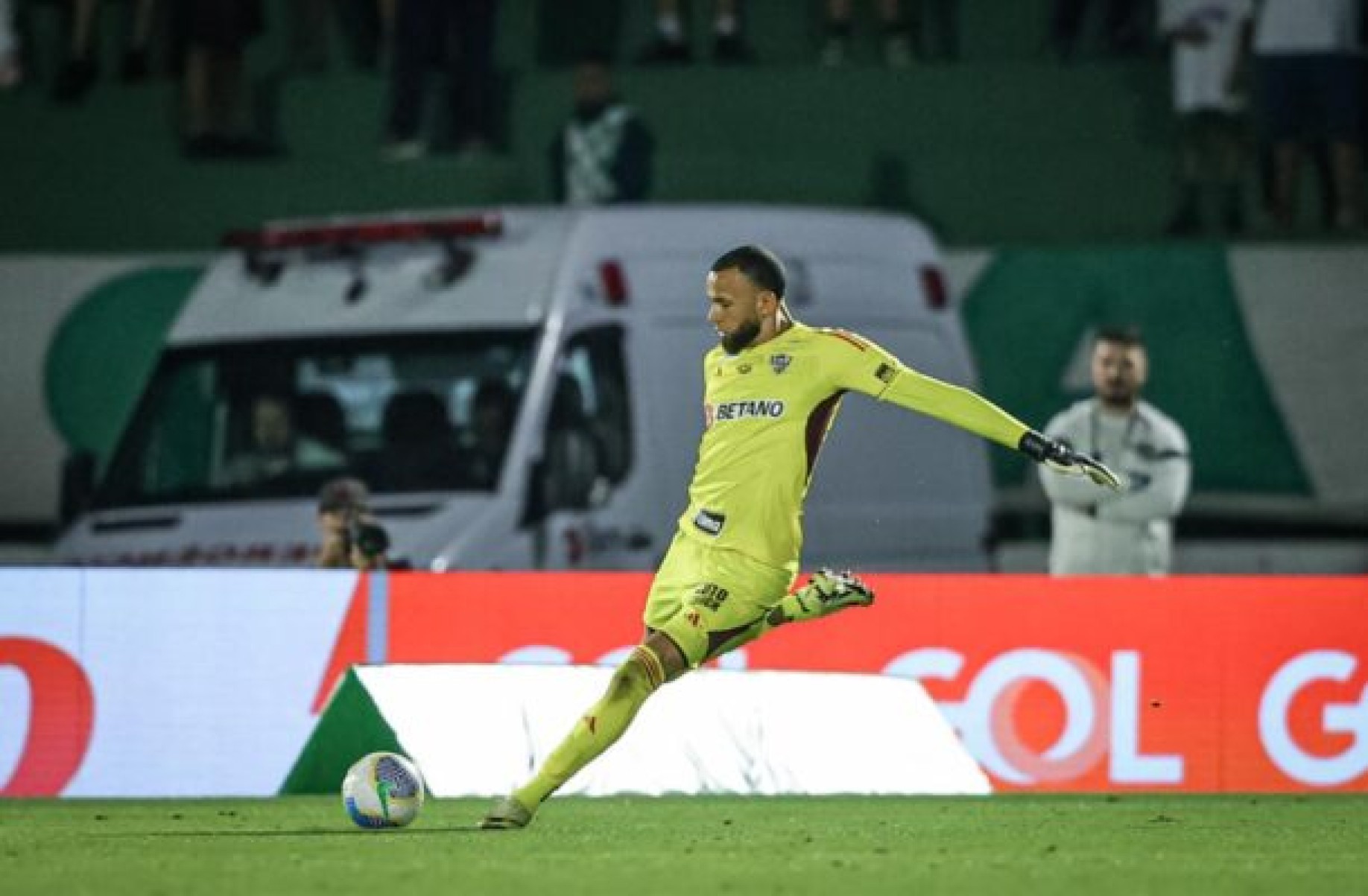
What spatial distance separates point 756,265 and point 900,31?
12.2 m

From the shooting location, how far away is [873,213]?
63.1ft

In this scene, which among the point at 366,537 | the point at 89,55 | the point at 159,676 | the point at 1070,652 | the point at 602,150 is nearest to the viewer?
the point at 159,676

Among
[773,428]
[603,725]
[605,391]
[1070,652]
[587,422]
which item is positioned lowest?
[1070,652]

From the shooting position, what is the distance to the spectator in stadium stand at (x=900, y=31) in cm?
2412

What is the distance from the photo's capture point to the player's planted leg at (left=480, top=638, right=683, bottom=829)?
39.4ft

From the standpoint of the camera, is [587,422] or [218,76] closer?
[587,422]

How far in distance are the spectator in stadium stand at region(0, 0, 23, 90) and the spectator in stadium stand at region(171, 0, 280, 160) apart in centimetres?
109

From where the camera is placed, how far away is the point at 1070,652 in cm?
1580

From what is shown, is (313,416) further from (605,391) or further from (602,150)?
(602,150)

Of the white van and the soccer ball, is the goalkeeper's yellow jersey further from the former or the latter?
the white van

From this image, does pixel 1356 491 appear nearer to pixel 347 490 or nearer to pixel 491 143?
pixel 491 143

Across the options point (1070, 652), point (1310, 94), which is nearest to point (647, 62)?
point (1310, 94)

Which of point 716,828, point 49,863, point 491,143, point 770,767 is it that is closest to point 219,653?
point 770,767

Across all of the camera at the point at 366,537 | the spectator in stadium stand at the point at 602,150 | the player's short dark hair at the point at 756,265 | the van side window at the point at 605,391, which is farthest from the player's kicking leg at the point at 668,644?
the spectator in stadium stand at the point at 602,150
